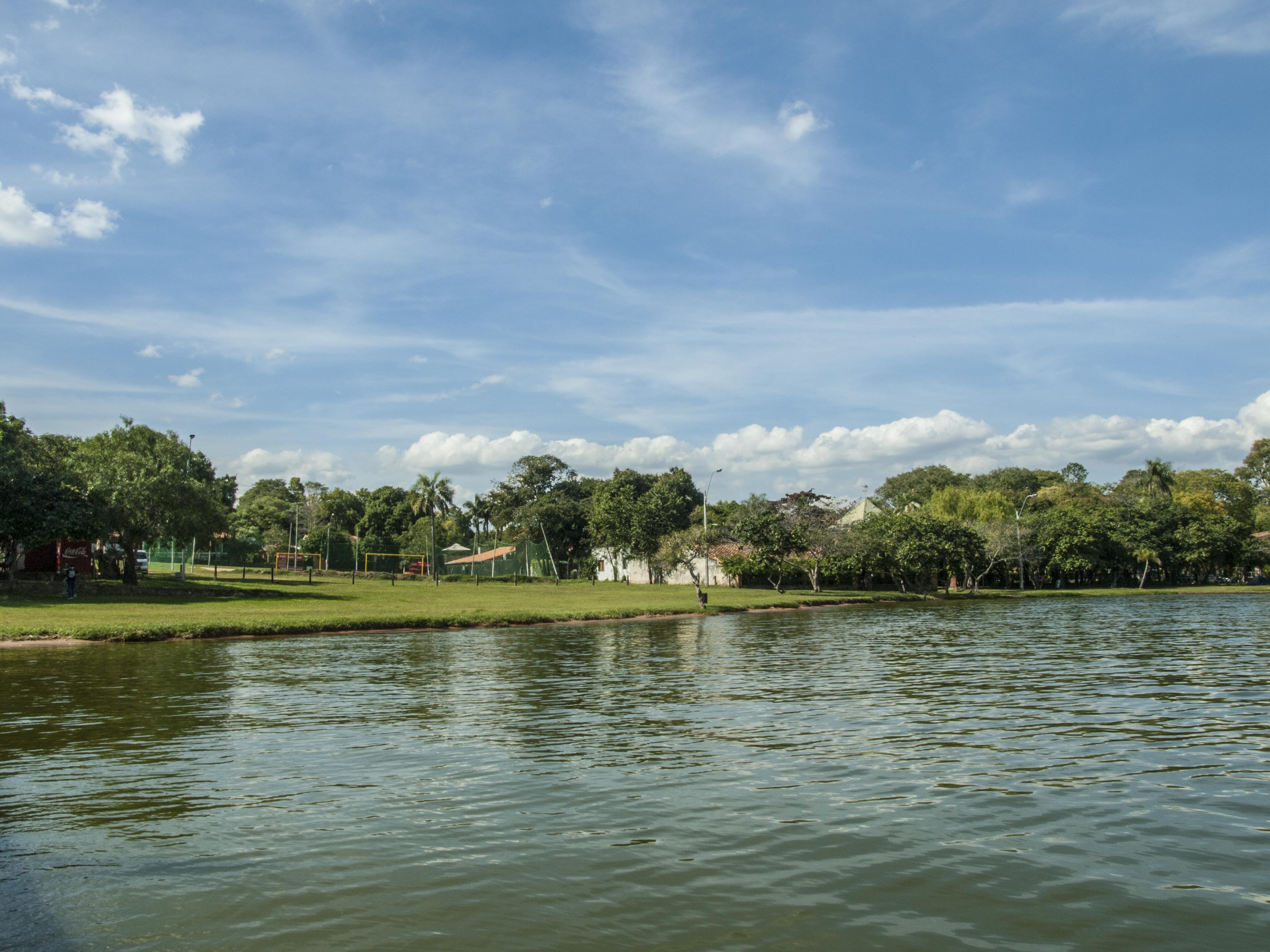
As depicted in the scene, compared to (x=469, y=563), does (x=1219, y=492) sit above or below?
above

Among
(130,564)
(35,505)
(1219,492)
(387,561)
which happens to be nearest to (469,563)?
(387,561)

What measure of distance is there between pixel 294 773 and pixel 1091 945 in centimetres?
932

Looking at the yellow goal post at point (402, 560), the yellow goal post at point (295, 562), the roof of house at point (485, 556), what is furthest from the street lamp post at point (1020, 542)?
the yellow goal post at point (295, 562)

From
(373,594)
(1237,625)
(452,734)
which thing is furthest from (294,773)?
(373,594)

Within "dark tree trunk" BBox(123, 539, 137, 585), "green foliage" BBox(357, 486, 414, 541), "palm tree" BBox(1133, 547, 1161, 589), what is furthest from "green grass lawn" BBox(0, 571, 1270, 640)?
"green foliage" BBox(357, 486, 414, 541)

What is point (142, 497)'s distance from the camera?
160ft

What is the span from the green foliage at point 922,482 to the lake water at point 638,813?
118 m

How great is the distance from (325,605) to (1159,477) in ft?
330

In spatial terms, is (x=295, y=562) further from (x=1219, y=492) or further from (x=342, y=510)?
(x=1219, y=492)

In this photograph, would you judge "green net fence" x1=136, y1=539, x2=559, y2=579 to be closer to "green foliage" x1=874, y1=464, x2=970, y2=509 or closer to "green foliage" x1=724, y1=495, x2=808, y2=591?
"green foliage" x1=724, y1=495, x2=808, y2=591

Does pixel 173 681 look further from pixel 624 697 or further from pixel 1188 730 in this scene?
pixel 1188 730

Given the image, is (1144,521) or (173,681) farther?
(1144,521)

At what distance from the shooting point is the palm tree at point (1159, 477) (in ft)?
349

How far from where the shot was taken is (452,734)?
46.2 feet
